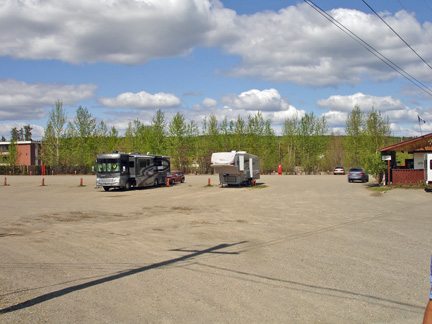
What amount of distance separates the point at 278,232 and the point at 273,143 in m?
71.9

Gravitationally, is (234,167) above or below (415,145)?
below

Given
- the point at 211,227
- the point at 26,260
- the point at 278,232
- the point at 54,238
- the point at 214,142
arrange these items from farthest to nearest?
1. the point at 214,142
2. the point at 211,227
3. the point at 278,232
4. the point at 54,238
5. the point at 26,260

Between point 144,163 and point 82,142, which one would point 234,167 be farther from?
point 82,142

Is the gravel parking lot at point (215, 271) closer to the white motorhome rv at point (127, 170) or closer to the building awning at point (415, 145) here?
the white motorhome rv at point (127, 170)

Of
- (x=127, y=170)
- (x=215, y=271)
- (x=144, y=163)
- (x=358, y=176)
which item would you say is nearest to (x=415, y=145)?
(x=358, y=176)

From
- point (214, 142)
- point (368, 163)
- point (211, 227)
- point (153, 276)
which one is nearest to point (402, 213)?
point (211, 227)

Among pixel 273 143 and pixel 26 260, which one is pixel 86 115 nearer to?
pixel 273 143

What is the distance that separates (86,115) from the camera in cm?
8956

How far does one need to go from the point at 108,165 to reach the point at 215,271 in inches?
1045

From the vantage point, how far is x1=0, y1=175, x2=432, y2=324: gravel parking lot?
17.6ft

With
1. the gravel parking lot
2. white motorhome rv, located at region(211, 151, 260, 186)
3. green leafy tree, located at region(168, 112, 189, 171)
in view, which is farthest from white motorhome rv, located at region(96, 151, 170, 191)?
green leafy tree, located at region(168, 112, 189, 171)

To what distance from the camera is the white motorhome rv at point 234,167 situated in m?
33.5

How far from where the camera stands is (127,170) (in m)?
33.3

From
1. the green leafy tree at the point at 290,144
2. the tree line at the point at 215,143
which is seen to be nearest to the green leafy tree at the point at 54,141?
the tree line at the point at 215,143
